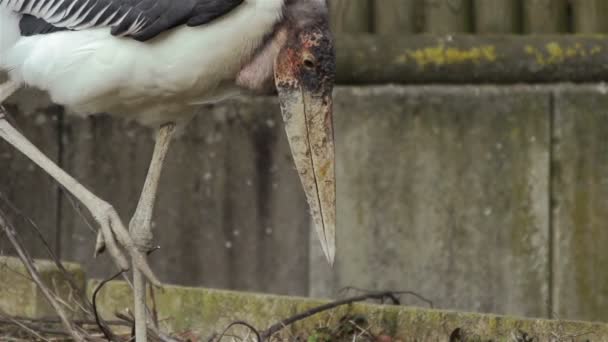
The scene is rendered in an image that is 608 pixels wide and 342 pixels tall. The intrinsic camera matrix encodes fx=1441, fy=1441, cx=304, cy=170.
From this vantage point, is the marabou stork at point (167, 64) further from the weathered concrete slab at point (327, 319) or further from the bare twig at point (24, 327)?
the weathered concrete slab at point (327, 319)

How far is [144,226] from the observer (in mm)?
4742

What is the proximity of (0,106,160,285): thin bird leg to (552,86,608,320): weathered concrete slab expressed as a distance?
2.83 meters

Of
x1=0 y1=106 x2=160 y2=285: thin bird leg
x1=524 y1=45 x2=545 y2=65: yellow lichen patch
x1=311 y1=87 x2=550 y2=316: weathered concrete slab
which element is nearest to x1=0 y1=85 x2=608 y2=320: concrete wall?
x1=311 y1=87 x2=550 y2=316: weathered concrete slab

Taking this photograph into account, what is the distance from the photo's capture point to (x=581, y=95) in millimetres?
6820

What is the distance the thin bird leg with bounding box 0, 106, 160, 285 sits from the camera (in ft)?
14.5

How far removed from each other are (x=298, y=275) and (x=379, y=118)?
0.85m

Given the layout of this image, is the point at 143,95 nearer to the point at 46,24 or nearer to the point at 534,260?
the point at 46,24

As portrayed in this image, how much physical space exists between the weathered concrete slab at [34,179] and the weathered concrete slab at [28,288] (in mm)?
1194

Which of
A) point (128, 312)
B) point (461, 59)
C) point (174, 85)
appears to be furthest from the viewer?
Answer: point (461, 59)

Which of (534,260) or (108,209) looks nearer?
(108,209)

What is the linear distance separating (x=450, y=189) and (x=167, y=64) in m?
2.74

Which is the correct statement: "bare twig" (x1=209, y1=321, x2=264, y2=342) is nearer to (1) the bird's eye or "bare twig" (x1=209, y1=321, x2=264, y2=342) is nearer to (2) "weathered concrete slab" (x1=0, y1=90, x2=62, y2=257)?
(1) the bird's eye

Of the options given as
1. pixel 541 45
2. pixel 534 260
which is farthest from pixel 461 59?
pixel 534 260

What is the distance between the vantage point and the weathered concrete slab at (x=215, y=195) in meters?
6.84
